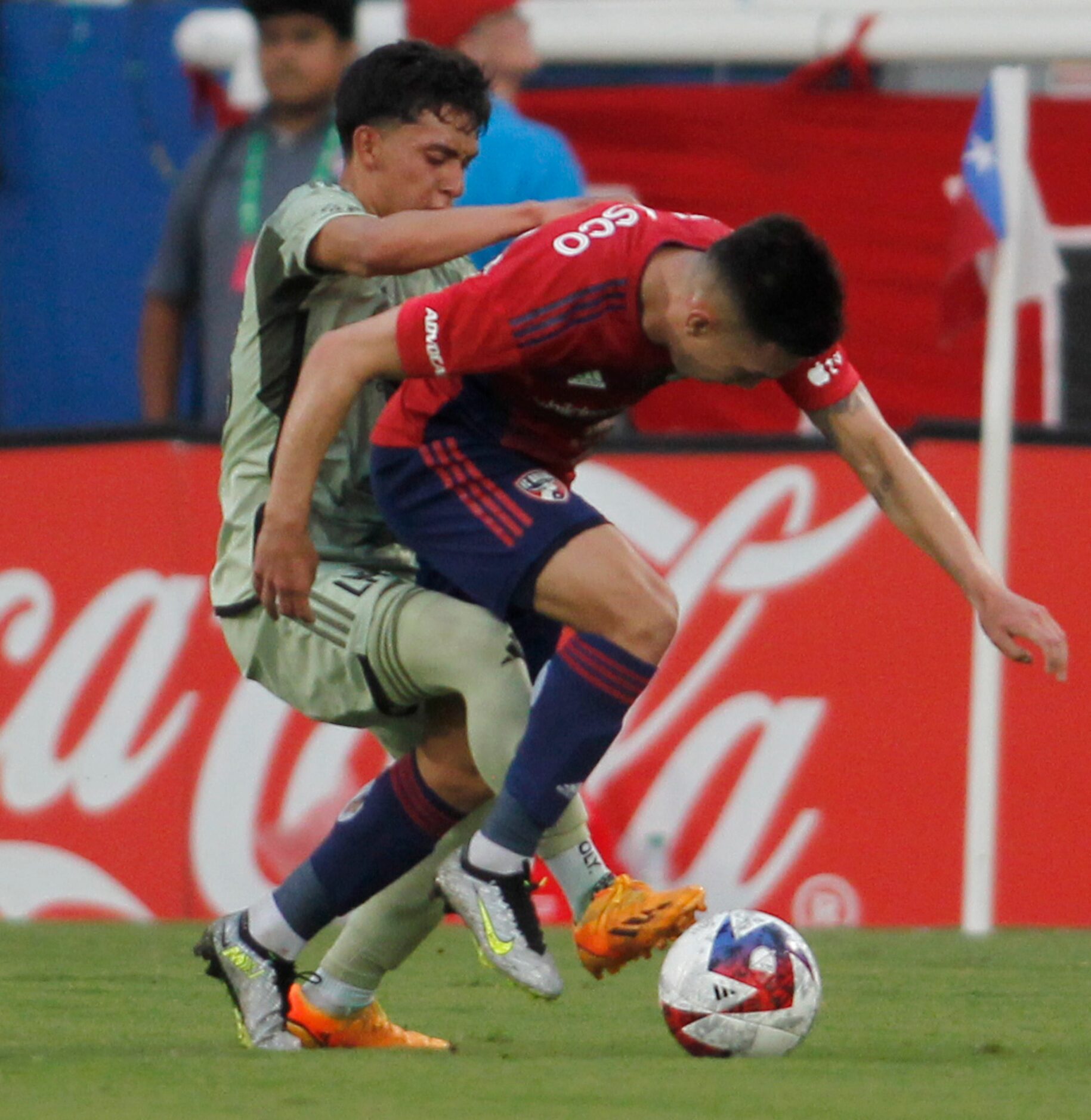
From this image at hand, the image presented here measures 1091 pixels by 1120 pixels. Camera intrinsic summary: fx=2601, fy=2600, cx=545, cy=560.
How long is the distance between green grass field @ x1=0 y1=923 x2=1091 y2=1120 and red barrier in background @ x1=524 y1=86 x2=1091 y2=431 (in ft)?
8.24

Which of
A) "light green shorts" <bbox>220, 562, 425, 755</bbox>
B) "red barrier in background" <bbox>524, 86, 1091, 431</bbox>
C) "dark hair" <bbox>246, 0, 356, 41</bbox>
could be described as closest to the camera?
"light green shorts" <bbox>220, 562, 425, 755</bbox>

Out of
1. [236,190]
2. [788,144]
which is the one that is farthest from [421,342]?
[788,144]

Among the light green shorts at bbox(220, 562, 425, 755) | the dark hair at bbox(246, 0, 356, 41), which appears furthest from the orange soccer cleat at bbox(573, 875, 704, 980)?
the dark hair at bbox(246, 0, 356, 41)

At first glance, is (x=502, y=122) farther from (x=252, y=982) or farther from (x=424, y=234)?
(x=252, y=982)

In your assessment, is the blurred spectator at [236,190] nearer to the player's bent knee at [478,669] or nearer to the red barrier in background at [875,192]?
the red barrier in background at [875,192]

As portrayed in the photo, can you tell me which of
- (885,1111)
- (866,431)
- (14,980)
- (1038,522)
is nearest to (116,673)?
(14,980)

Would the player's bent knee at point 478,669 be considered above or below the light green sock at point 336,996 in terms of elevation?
above

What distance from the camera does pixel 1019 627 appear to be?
4.57 m

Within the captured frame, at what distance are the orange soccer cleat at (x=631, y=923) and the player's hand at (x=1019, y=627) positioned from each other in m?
0.69

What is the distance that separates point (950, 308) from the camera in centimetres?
800

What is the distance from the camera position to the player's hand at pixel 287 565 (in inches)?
186

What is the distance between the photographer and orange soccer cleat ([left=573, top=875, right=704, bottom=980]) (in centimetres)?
447

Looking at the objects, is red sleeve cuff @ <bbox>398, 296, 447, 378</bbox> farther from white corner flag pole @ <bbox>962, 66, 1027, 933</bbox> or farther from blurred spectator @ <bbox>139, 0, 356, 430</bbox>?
blurred spectator @ <bbox>139, 0, 356, 430</bbox>

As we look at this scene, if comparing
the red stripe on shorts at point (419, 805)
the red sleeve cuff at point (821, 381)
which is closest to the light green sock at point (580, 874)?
the red stripe on shorts at point (419, 805)
